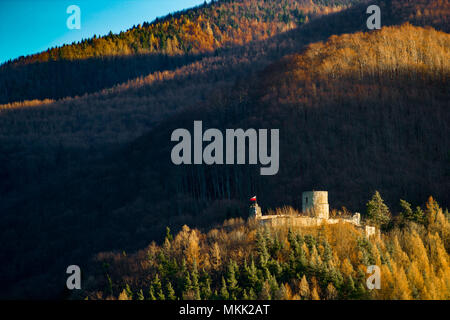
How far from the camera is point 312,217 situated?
78125mm

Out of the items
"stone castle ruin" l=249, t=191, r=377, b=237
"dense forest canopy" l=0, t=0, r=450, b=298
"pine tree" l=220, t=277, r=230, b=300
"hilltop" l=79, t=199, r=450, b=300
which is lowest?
"pine tree" l=220, t=277, r=230, b=300

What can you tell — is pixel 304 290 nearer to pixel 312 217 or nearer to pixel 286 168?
pixel 312 217

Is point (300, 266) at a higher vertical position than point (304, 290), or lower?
higher

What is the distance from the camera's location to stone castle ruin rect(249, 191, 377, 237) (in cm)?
7662

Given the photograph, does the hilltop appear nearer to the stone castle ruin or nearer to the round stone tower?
the stone castle ruin

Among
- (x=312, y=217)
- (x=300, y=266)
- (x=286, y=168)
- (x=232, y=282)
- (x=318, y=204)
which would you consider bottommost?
(x=232, y=282)

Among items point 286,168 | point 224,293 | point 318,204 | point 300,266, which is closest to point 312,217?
point 318,204

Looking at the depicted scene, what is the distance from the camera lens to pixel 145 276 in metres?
84.2

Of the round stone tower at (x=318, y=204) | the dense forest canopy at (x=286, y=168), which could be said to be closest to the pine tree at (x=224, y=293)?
the round stone tower at (x=318, y=204)

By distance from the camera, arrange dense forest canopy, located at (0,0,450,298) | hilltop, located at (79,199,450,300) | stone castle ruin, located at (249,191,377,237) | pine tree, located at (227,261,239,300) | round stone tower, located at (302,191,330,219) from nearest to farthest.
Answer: hilltop, located at (79,199,450,300) → pine tree, located at (227,261,239,300) → stone castle ruin, located at (249,191,377,237) → round stone tower, located at (302,191,330,219) → dense forest canopy, located at (0,0,450,298)

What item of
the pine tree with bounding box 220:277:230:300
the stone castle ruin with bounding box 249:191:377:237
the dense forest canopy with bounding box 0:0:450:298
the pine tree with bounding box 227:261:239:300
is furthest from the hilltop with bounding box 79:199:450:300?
the dense forest canopy with bounding box 0:0:450:298

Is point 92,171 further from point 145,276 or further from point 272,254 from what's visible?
point 272,254

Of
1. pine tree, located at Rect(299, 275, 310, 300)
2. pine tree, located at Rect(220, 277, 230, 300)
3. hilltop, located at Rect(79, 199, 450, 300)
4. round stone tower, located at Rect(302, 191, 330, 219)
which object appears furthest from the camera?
round stone tower, located at Rect(302, 191, 330, 219)
